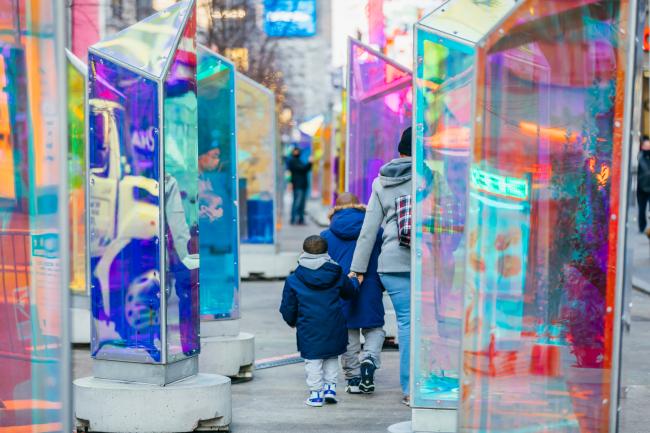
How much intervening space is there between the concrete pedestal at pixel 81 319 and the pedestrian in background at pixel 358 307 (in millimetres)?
→ 2853

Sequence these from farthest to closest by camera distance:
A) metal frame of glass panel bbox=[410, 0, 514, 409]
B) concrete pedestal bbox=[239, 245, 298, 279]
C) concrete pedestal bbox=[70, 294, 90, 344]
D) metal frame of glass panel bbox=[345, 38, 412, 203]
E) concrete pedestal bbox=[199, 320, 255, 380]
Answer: concrete pedestal bbox=[239, 245, 298, 279] < metal frame of glass panel bbox=[345, 38, 412, 203] < concrete pedestal bbox=[70, 294, 90, 344] < concrete pedestal bbox=[199, 320, 255, 380] < metal frame of glass panel bbox=[410, 0, 514, 409]

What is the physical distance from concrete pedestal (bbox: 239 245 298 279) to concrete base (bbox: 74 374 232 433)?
924 centimetres

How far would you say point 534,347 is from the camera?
468 cm

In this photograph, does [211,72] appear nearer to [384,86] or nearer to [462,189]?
[384,86]

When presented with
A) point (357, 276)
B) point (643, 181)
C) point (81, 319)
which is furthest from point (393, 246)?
point (643, 181)

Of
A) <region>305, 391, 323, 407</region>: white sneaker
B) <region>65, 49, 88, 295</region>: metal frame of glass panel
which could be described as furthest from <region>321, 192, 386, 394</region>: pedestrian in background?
<region>65, 49, 88, 295</region>: metal frame of glass panel

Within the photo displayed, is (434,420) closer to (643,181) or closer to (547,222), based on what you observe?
(547,222)

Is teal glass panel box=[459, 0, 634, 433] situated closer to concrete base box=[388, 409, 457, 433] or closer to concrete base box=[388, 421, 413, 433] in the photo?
concrete base box=[388, 409, 457, 433]

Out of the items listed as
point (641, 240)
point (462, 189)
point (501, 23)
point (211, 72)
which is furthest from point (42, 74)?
Answer: point (641, 240)

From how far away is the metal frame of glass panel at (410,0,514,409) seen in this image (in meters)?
6.24

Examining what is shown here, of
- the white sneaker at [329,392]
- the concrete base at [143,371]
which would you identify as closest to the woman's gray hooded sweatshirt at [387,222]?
the white sneaker at [329,392]

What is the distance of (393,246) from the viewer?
7.72 meters

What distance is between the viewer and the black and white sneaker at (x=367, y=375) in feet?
26.9

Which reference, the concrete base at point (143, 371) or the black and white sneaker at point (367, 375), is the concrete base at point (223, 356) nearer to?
the black and white sneaker at point (367, 375)
